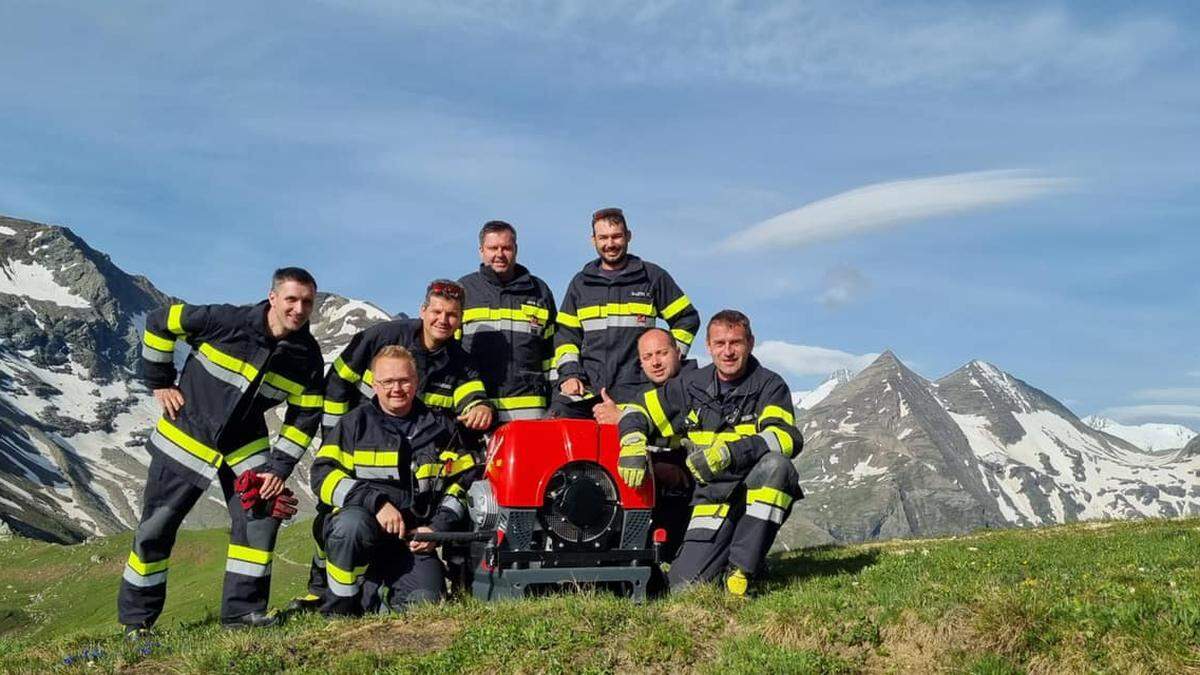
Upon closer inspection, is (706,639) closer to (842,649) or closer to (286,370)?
(842,649)

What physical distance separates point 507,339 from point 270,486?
3512 millimetres

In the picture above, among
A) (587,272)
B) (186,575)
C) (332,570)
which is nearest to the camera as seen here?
(332,570)

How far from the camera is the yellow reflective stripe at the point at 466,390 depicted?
33.8ft

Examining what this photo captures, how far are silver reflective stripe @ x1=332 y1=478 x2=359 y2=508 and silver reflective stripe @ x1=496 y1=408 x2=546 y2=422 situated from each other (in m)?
2.56

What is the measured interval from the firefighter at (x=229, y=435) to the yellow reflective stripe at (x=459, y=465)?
1468mm

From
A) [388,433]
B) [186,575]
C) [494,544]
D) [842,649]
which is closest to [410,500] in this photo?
[388,433]

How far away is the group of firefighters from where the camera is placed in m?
8.88

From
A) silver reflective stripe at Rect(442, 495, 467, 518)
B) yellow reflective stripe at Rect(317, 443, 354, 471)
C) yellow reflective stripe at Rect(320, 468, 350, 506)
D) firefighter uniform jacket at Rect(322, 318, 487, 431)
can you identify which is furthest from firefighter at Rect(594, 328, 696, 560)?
yellow reflective stripe at Rect(320, 468, 350, 506)

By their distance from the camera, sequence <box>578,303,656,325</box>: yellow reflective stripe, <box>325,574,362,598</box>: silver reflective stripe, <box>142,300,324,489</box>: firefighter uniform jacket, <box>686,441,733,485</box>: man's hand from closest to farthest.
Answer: <box>686,441,733,485</box>: man's hand
<box>325,574,362,598</box>: silver reflective stripe
<box>142,300,324,489</box>: firefighter uniform jacket
<box>578,303,656,325</box>: yellow reflective stripe

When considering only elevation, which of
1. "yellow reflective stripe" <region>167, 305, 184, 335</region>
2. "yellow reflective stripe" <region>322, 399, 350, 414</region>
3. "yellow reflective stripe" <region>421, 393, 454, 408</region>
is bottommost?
"yellow reflective stripe" <region>322, 399, 350, 414</region>

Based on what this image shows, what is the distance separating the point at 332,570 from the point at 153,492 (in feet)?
6.02

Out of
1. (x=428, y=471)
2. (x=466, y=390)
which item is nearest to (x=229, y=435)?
(x=428, y=471)

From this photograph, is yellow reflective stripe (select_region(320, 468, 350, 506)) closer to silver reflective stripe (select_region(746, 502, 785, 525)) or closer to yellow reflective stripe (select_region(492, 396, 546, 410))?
yellow reflective stripe (select_region(492, 396, 546, 410))

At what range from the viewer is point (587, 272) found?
11750 mm
